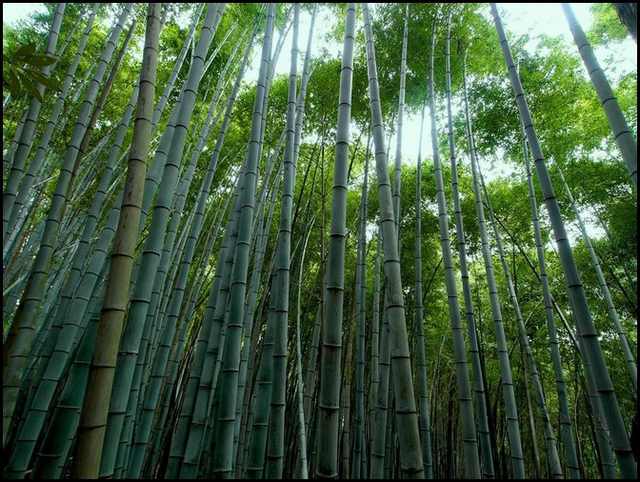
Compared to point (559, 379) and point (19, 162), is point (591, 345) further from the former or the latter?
point (19, 162)

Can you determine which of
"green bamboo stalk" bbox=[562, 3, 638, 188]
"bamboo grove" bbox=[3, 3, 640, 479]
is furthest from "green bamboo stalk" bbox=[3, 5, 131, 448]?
"green bamboo stalk" bbox=[562, 3, 638, 188]

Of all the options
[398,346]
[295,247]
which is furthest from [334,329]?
[295,247]

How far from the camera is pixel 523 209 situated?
5.51 m

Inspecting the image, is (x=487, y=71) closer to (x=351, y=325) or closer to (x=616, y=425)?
(x=351, y=325)

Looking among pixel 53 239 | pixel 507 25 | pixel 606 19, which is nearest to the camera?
pixel 53 239

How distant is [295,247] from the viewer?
379 cm

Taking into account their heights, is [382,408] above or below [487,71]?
below

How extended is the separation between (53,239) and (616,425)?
249cm

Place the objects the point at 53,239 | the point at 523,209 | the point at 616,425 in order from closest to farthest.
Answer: the point at 616,425, the point at 53,239, the point at 523,209

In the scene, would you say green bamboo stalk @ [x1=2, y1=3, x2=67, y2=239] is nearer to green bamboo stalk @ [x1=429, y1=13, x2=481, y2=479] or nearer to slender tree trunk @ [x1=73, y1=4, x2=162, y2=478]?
slender tree trunk @ [x1=73, y1=4, x2=162, y2=478]

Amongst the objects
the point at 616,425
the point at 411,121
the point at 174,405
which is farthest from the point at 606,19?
the point at 174,405

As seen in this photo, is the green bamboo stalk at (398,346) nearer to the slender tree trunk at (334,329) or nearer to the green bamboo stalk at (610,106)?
the slender tree trunk at (334,329)

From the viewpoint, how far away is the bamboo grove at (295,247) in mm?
1305

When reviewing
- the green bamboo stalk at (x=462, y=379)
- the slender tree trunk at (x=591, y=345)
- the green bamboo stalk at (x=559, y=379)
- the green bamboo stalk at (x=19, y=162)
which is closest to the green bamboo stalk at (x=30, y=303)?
the green bamboo stalk at (x=19, y=162)
